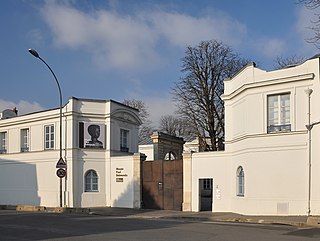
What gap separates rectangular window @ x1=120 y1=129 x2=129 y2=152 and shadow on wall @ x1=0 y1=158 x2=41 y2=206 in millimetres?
6767

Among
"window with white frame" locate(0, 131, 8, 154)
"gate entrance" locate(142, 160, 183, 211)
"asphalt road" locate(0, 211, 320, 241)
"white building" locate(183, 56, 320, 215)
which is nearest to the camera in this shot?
"asphalt road" locate(0, 211, 320, 241)

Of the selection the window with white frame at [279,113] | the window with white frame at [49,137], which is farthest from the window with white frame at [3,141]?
the window with white frame at [279,113]

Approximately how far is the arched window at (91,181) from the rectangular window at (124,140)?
299 centimetres

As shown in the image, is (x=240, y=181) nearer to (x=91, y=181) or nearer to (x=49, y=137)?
(x=91, y=181)

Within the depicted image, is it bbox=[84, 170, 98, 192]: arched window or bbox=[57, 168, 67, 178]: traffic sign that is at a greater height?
bbox=[57, 168, 67, 178]: traffic sign

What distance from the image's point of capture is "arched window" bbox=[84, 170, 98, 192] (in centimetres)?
3200

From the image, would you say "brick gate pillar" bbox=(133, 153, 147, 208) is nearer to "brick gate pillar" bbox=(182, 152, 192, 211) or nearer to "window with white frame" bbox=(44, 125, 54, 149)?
"brick gate pillar" bbox=(182, 152, 192, 211)

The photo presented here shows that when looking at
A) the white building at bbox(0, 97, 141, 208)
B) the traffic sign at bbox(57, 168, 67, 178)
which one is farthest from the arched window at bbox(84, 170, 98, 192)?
the traffic sign at bbox(57, 168, 67, 178)

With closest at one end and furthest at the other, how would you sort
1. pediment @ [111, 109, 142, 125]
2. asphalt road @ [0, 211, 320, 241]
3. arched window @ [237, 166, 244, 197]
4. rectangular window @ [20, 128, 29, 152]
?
asphalt road @ [0, 211, 320, 241]
arched window @ [237, 166, 244, 197]
pediment @ [111, 109, 142, 125]
rectangular window @ [20, 128, 29, 152]

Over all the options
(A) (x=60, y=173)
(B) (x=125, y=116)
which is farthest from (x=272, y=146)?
(B) (x=125, y=116)

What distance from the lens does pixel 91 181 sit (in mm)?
32156

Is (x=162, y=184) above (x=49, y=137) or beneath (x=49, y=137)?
beneath

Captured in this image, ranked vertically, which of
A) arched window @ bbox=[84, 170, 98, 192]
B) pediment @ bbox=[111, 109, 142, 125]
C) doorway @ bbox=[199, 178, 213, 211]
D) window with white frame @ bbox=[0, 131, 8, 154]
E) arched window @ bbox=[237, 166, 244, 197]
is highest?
pediment @ bbox=[111, 109, 142, 125]

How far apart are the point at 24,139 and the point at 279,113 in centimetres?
2033
